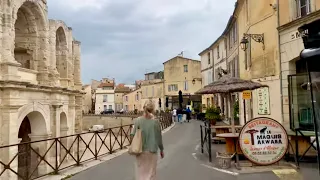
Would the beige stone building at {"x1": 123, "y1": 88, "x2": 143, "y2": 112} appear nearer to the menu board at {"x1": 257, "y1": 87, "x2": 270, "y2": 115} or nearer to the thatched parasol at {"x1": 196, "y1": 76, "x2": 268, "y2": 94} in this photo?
the menu board at {"x1": 257, "y1": 87, "x2": 270, "y2": 115}

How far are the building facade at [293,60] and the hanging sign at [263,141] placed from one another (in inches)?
80.7

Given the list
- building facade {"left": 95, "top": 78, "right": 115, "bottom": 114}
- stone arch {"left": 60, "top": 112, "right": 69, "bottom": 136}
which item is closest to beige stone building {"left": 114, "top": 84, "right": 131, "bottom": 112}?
building facade {"left": 95, "top": 78, "right": 115, "bottom": 114}

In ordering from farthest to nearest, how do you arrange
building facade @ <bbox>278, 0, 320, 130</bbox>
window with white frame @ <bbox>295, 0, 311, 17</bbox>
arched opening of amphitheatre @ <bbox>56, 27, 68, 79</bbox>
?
arched opening of amphitheatre @ <bbox>56, 27, 68, 79</bbox>, window with white frame @ <bbox>295, 0, 311, 17</bbox>, building facade @ <bbox>278, 0, 320, 130</bbox>

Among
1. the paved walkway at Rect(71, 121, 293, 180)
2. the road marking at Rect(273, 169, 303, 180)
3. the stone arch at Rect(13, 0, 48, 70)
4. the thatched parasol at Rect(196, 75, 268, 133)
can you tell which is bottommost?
the paved walkway at Rect(71, 121, 293, 180)

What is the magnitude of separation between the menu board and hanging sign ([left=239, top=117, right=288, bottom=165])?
5.01 meters

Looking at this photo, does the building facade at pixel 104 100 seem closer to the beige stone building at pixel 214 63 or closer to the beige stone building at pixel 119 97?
the beige stone building at pixel 119 97

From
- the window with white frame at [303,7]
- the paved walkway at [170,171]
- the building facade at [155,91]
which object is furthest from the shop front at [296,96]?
the building facade at [155,91]

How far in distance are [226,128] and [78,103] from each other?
1922 cm

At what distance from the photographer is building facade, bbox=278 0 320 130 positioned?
1018cm

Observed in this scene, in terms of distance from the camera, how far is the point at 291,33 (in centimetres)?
1095

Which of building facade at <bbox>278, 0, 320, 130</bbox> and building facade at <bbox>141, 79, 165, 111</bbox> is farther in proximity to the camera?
building facade at <bbox>141, 79, 165, 111</bbox>

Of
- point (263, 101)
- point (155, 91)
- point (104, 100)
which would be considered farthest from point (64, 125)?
point (104, 100)

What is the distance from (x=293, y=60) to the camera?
11141 mm

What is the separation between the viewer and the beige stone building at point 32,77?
15.1m
